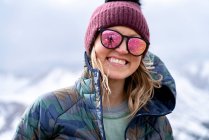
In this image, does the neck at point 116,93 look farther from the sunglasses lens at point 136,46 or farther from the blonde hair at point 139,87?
the sunglasses lens at point 136,46

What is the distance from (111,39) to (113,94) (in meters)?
0.60

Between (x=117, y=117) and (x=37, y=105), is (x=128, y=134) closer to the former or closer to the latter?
(x=117, y=117)

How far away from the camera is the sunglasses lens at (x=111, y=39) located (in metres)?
6.69

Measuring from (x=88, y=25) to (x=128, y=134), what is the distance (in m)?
1.13

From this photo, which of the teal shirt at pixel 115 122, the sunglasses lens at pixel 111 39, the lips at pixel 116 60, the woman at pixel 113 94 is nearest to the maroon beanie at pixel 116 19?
the woman at pixel 113 94

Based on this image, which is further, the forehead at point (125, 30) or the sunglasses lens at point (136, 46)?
the forehead at point (125, 30)

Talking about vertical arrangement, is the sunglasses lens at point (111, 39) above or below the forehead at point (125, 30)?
below

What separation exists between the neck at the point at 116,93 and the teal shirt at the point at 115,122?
0.07 meters

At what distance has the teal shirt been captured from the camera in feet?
22.1

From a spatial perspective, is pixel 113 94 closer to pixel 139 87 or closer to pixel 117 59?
pixel 139 87

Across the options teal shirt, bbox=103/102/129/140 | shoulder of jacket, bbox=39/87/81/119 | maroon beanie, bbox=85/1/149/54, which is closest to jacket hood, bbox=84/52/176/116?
A: teal shirt, bbox=103/102/129/140

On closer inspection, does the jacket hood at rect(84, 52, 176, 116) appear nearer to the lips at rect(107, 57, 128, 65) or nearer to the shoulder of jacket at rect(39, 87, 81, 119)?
the lips at rect(107, 57, 128, 65)

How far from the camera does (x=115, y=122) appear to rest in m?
6.80

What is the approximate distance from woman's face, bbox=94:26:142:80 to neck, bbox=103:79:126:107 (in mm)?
158
